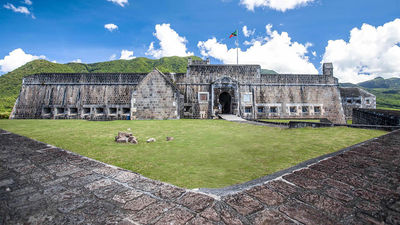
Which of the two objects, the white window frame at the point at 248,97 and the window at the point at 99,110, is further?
the white window frame at the point at 248,97

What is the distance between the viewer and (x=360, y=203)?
189 cm

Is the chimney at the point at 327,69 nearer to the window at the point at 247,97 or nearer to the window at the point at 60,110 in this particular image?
the window at the point at 247,97

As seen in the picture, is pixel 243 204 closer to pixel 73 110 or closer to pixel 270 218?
pixel 270 218

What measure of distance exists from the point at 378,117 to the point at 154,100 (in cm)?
1784

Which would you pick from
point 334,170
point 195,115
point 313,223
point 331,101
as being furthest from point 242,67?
point 313,223

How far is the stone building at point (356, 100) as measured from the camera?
85.3 feet

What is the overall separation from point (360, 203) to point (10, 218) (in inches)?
137

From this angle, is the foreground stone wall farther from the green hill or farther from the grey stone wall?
the green hill

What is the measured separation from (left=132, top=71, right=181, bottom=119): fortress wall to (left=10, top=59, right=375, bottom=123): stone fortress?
4.62 feet

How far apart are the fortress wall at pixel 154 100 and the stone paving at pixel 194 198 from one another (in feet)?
52.0

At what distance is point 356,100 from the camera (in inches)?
1037

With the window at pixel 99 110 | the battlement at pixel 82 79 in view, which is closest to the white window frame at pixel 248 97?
the battlement at pixel 82 79

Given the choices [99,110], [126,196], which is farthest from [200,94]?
[126,196]

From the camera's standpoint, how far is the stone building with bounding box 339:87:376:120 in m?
26.0
